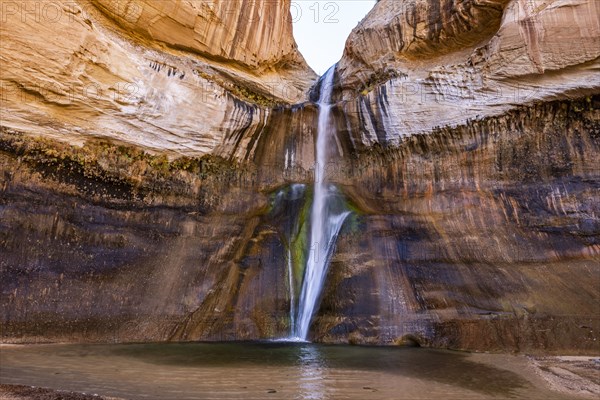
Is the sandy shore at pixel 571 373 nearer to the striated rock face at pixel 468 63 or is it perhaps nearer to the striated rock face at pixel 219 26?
the striated rock face at pixel 468 63

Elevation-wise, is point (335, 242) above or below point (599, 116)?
below

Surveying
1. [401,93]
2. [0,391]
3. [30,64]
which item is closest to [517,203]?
[401,93]

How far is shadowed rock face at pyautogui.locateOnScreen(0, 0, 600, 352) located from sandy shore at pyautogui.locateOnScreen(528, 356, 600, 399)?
69 cm

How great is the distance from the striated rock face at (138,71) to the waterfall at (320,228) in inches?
72.2

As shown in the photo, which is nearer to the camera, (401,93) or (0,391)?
(0,391)

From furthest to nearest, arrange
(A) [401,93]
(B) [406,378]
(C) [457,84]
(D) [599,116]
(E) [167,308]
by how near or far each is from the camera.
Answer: (A) [401,93]
(C) [457,84]
(E) [167,308]
(D) [599,116]
(B) [406,378]

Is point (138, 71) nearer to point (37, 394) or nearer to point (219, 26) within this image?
point (219, 26)

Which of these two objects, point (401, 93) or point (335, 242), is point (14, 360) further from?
point (401, 93)

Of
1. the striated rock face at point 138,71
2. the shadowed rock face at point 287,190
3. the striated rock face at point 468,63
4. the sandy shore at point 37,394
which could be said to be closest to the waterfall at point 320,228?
the shadowed rock face at point 287,190

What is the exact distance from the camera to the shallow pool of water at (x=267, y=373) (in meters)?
3.67

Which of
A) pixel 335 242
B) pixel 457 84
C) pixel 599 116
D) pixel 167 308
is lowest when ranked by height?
pixel 167 308

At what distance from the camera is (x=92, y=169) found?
7598 millimetres

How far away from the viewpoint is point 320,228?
977 centimetres

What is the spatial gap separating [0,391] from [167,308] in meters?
4.62
